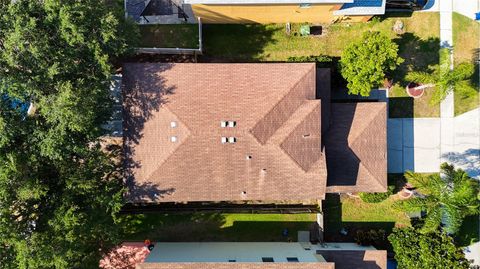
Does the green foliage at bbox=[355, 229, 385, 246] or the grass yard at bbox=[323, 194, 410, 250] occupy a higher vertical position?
the grass yard at bbox=[323, 194, 410, 250]

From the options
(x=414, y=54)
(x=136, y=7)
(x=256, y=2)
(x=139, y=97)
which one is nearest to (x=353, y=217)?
(x=414, y=54)

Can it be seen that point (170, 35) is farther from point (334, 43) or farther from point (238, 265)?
point (238, 265)

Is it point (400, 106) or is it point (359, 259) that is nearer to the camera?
point (359, 259)

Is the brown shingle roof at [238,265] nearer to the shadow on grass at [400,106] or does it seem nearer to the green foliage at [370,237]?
the green foliage at [370,237]

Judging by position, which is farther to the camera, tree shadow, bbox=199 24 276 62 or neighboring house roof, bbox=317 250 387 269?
tree shadow, bbox=199 24 276 62

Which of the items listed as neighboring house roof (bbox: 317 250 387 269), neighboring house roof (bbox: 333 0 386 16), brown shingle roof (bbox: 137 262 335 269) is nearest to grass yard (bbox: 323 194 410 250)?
neighboring house roof (bbox: 317 250 387 269)

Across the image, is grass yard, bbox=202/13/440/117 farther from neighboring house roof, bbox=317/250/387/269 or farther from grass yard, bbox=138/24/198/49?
neighboring house roof, bbox=317/250/387/269

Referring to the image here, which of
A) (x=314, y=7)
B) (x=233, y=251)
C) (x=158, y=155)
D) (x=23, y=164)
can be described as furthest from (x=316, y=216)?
(x=23, y=164)
